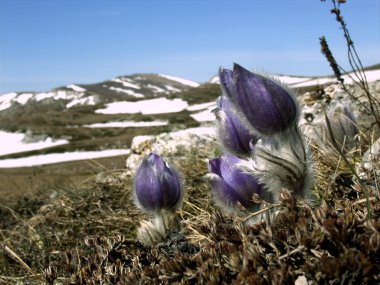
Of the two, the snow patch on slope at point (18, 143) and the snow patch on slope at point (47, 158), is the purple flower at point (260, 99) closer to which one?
the snow patch on slope at point (47, 158)

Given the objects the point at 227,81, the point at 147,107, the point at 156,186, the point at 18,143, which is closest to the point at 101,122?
the point at 18,143

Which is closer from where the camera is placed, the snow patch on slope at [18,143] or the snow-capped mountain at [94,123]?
the snow-capped mountain at [94,123]

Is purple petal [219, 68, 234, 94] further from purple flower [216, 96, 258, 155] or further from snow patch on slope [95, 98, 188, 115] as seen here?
snow patch on slope [95, 98, 188, 115]

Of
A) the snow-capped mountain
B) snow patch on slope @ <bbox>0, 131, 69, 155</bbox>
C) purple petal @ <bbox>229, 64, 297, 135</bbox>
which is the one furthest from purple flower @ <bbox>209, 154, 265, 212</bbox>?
snow patch on slope @ <bbox>0, 131, 69, 155</bbox>

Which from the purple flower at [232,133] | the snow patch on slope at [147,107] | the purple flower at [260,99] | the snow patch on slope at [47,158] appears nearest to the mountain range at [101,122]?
the snow patch on slope at [147,107]

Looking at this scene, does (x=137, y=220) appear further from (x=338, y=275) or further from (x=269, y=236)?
(x=338, y=275)

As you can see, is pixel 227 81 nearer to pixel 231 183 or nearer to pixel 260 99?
pixel 260 99
